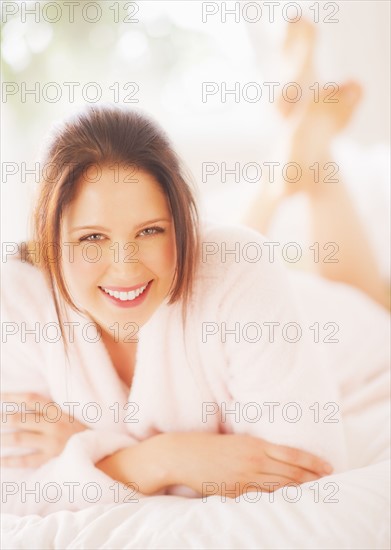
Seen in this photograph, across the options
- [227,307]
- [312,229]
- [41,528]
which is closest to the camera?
[41,528]

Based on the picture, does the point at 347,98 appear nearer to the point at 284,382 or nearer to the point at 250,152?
the point at 250,152

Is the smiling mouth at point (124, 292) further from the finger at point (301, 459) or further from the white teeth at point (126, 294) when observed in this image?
the finger at point (301, 459)

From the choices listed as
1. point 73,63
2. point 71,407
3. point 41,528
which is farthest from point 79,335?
point 73,63

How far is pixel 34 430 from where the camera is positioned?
0.92m

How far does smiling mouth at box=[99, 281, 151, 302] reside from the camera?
830 millimetres

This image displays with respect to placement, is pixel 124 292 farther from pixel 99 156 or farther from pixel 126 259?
pixel 99 156

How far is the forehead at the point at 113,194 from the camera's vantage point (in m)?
0.77

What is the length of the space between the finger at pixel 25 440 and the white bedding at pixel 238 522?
12 cm

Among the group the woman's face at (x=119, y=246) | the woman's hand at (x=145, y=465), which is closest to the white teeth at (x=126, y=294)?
the woman's face at (x=119, y=246)

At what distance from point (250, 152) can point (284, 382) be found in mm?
740

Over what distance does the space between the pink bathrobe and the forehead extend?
4.9 inches

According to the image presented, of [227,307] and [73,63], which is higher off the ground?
[73,63]

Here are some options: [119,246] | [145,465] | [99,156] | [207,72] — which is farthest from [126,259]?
[207,72]

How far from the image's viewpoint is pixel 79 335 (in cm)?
90
